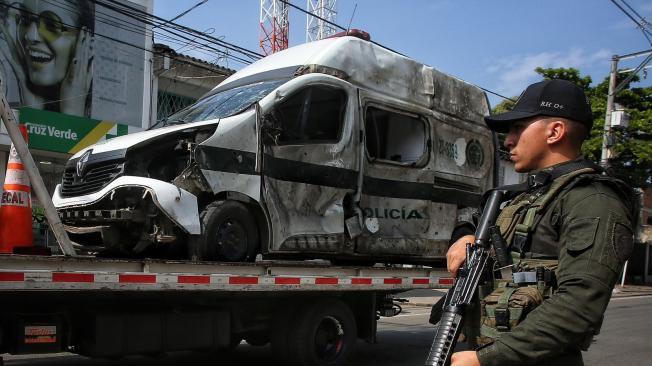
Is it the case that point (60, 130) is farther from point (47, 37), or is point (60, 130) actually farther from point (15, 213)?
point (15, 213)

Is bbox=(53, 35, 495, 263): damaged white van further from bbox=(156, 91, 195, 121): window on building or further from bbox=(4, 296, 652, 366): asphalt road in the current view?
bbox=(156, 91, 195, 121): window on building

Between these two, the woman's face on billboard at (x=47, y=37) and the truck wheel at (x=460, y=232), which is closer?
the truck wheel at (x=460, y=232)

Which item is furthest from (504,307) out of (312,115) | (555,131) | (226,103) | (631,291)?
(631,291)

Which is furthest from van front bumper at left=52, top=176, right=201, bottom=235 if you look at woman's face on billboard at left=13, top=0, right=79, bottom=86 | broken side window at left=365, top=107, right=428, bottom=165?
woman's face on billboard at left=13, top=0, right=79, bottom=86

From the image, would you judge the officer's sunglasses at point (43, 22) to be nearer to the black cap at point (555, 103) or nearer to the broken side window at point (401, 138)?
the broken side window at point (401, 138)

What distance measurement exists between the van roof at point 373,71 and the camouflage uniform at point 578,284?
5012 millimetres

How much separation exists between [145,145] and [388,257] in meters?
3.22

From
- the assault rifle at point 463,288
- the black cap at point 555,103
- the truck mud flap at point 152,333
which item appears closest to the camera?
the assault rifle at point 463,288

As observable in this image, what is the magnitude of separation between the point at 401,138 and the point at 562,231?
572 cm

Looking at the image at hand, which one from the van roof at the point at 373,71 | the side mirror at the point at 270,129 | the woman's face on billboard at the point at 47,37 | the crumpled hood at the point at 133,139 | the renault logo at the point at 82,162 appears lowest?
the renault logo at the point at 82,162

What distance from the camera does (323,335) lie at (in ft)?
20.1

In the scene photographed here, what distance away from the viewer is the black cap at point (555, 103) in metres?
1.91

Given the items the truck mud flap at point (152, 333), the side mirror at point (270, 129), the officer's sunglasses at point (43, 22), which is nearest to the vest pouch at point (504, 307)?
the truck mud flap at point (152, 333)

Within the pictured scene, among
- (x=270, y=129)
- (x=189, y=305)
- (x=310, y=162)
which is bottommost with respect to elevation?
(x=189, y=305)
